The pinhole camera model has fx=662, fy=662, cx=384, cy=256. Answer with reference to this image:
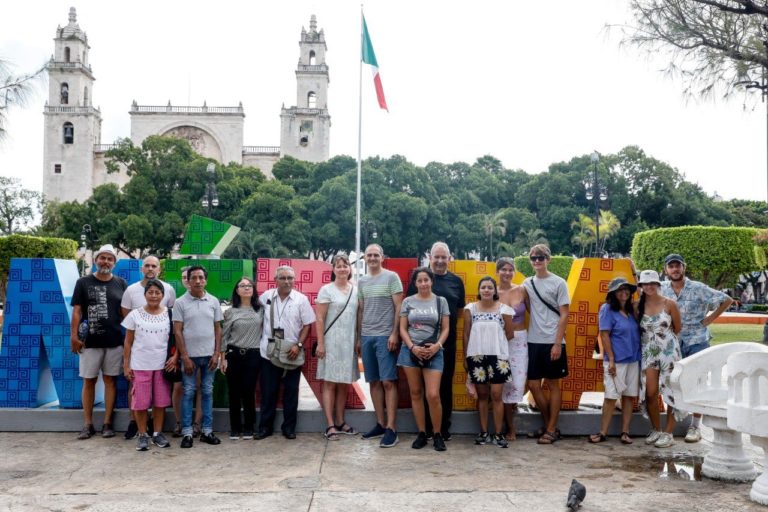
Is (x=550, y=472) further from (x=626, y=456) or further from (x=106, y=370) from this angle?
(x=106, y=370)

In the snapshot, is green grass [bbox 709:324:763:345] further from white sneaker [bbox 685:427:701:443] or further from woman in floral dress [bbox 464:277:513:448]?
woman in floral dress [bbox 464:277:513:448]

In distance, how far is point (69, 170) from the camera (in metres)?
53.2

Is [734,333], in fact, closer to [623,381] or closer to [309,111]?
[623,381]

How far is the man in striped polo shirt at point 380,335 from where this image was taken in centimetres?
591

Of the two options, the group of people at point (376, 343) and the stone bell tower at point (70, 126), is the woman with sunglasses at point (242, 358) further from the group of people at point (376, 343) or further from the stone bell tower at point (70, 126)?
the stone bell tower at point (70, 126)

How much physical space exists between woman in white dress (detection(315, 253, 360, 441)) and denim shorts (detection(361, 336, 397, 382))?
166mm

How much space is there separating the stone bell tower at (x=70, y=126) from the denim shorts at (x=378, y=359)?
52.8m

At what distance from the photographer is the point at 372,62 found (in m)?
16.1

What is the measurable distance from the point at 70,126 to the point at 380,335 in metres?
54.9

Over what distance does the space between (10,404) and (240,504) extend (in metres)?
3.43

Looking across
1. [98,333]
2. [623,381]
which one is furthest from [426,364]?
[98,333]

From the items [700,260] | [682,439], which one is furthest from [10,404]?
[700,260]

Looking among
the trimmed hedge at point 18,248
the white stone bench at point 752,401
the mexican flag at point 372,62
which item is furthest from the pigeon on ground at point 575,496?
the trimmed hedge at point 18,248

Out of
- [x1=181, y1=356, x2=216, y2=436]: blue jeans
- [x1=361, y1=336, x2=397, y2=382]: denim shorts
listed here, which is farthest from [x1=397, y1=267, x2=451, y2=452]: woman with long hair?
[x1=181, y1=356, x2=216, y2=436]: blue jeans
